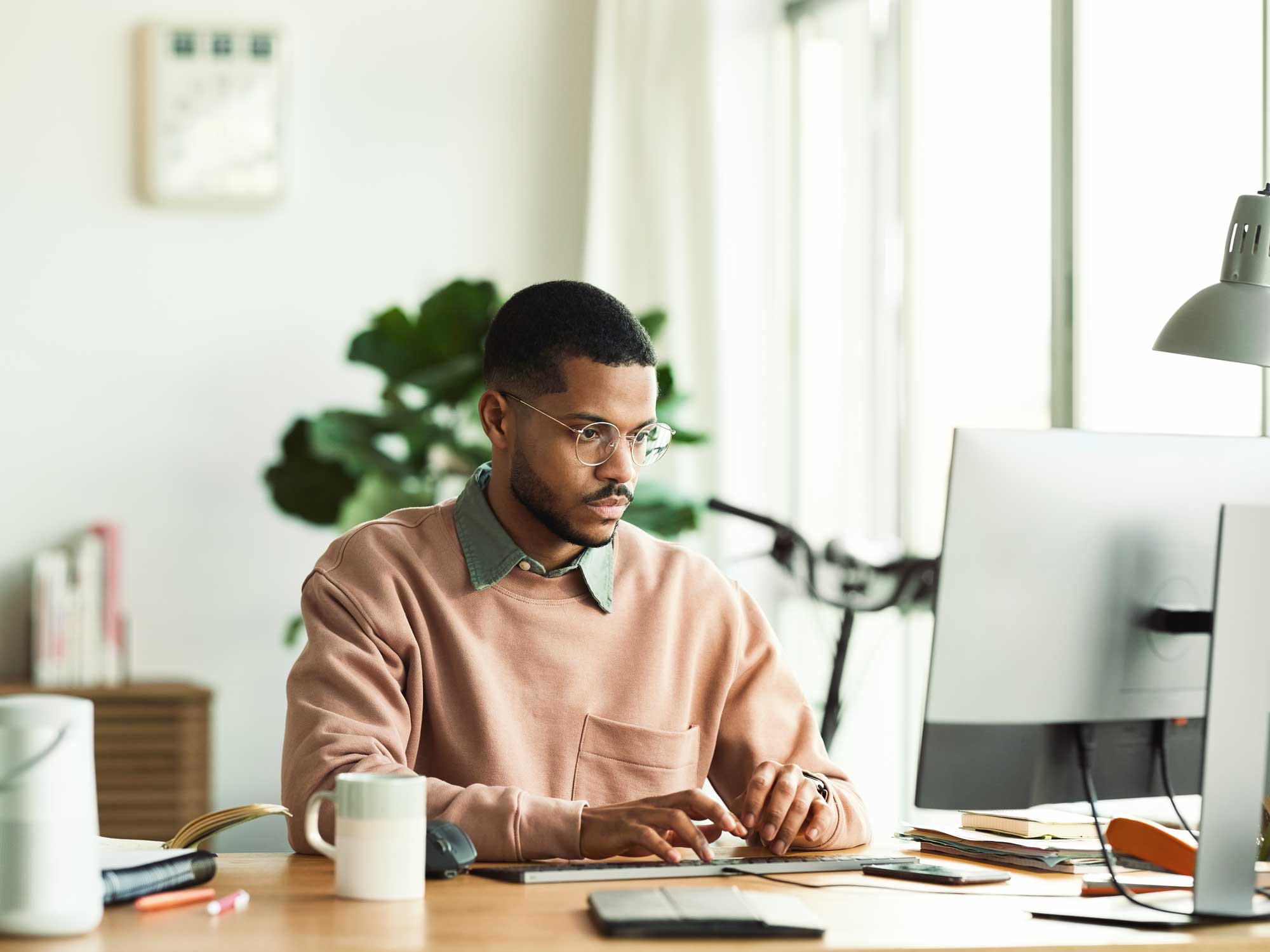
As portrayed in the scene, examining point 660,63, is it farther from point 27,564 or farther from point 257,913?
point 257,913

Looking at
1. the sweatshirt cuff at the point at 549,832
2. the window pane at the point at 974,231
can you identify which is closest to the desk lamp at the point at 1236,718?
the sweatshirt cuff at the point at 549,832

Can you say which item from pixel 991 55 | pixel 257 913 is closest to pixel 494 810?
pixel 257 913

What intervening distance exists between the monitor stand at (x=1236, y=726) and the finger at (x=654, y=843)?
361 mm

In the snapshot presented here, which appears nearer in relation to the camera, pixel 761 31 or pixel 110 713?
pixel 110 713

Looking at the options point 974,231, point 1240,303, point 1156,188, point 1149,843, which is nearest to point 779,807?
point 1149,843

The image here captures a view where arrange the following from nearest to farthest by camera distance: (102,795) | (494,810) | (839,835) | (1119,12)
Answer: (494,810)
(839,835)
(1119,12)
(102,795)

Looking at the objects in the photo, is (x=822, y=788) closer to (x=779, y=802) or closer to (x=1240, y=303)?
(x=779, y=802)

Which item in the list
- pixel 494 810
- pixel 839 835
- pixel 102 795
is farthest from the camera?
pixel 102 795

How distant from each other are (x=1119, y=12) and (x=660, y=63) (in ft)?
4.96

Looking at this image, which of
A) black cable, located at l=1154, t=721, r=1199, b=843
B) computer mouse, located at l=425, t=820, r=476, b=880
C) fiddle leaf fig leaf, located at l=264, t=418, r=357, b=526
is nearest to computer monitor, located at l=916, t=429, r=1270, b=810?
black cable, located at l=1154, t=721, r=1199, b=843

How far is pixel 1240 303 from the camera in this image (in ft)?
5.51

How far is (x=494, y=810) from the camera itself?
1603 mm

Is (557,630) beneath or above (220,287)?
beneath

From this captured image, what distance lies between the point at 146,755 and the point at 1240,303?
111 inches
